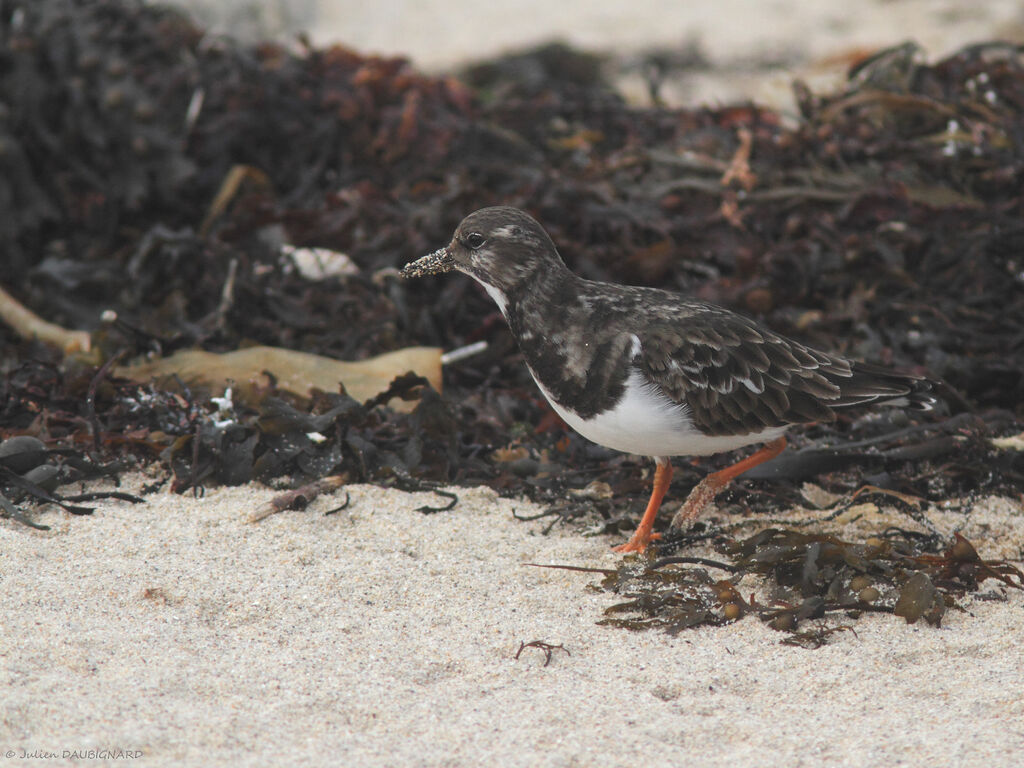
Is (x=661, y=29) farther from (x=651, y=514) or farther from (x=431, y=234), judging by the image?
(x=651, y=514)

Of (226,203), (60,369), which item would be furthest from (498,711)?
(226,203)

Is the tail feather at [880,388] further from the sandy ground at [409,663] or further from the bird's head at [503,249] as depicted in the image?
the bird's head at [503,249]

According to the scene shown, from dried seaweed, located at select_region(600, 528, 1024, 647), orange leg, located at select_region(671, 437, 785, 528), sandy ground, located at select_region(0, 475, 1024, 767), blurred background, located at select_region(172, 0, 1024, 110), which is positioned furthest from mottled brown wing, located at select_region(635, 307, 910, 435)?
blurred background, located at select_region(172, 0, 1024, 110)

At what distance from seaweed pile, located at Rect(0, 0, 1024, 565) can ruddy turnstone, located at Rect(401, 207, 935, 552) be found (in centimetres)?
38

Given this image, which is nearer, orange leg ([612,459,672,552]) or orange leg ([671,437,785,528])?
orange leg ([612,459,672,552])

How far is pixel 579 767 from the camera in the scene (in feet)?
7.19

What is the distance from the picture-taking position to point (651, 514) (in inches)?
134

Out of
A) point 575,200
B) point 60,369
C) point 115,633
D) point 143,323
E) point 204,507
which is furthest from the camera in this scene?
point 575,200

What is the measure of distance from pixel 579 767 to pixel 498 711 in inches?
10.9

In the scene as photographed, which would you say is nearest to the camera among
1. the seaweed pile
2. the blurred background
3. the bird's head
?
the bird's head

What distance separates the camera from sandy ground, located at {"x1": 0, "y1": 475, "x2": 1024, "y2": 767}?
7.34ft

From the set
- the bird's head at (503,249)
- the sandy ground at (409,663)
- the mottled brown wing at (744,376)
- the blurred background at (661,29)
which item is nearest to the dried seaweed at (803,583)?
the sandy ground at (409,663)

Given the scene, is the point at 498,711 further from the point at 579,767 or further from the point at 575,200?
the point at 575,200

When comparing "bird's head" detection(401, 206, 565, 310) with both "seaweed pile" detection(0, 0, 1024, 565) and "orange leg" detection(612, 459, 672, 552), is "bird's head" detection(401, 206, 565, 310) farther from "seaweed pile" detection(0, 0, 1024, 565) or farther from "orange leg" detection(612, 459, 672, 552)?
"orange leg" detection(612, 459, 672, 552)
